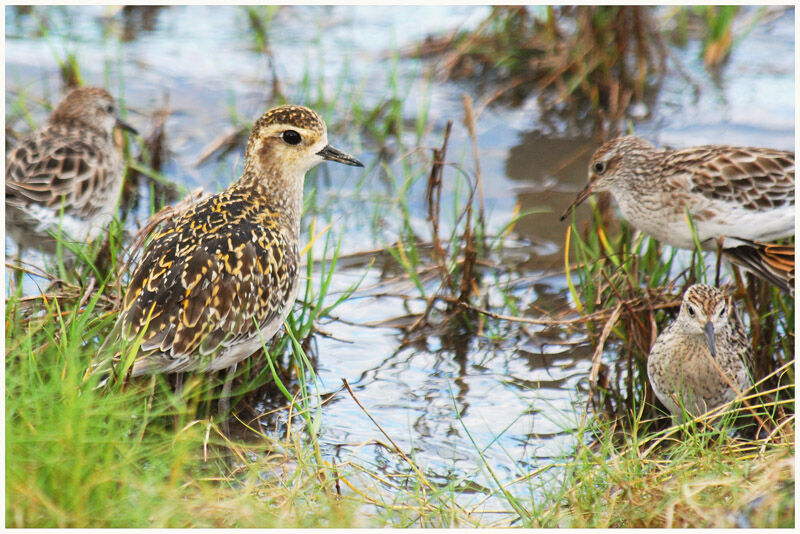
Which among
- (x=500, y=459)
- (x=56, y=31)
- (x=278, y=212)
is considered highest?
(x=56, y=31)

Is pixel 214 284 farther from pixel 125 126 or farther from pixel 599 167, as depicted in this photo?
pixel 125 126

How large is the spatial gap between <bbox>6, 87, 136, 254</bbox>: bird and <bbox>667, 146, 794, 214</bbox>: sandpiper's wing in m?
4.12

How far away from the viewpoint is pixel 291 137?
5.82m

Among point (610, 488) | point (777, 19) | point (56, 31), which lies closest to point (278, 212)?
point (610, 488)

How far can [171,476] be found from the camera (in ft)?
13.0

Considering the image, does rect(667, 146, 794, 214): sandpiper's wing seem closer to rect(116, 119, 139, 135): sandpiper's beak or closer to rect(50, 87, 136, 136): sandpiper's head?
rect(116, 119, 139, 135): sandpiper's beak

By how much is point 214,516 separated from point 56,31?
824 centimetres

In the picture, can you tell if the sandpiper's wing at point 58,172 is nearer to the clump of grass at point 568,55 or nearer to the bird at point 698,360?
the clump of grass at point 568,55

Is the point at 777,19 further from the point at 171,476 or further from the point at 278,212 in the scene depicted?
the point at 171,476

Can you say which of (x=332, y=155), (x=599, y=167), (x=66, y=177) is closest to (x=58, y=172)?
(x=66, y=177)

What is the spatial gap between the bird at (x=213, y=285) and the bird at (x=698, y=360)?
208 centimetres

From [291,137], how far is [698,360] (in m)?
2.60

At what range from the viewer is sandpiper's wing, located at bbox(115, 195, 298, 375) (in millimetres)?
4820

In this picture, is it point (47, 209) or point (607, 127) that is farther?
point (607, 127)
